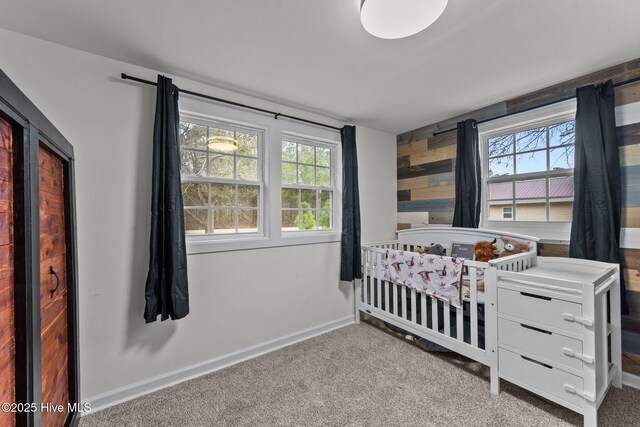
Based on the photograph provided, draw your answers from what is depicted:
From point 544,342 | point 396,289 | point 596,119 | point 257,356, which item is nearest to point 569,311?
point 544,342

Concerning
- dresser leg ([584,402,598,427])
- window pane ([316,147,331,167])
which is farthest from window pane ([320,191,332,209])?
dresser leg ([584,402,598,427])

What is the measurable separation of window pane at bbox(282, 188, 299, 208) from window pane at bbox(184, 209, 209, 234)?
2.47 feet

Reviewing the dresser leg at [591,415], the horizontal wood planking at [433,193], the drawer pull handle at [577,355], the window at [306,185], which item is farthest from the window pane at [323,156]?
the dresser leg at [591,415]

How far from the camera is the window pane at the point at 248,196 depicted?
2.43 m

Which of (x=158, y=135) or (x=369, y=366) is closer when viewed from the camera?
(x=158, y=135)

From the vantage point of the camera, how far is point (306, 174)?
2865 millimetres

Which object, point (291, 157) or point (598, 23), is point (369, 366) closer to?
point (291, 157)

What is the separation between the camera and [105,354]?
1761 mm

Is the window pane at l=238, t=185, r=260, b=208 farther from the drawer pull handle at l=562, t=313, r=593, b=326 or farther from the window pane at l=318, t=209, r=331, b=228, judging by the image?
the drawer pull handle at l=562, t=313, r=593, b=326

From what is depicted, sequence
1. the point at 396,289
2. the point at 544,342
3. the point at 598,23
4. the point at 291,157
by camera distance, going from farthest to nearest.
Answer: the point at 291,157 → the point at 396,289 → the point at 544,342 → the point at 598,23

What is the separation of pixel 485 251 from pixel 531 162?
0.95 metres

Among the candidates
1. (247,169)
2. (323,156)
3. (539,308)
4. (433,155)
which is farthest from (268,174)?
(539,308)

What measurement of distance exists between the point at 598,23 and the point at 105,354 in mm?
3604

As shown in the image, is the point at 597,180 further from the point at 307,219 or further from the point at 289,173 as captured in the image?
the point at 289,173
